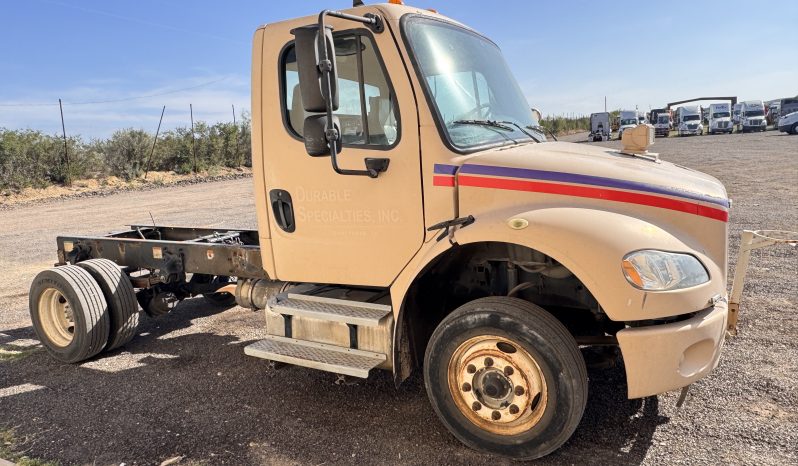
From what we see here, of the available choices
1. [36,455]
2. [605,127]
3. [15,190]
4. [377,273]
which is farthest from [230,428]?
[605,127]

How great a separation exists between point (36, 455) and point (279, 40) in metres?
3.06

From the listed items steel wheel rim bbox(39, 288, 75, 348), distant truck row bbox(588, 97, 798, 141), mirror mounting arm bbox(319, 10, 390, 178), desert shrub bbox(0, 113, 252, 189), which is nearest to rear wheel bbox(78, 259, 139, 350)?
steel wheel rim bbox(39, 288, 75, 348)

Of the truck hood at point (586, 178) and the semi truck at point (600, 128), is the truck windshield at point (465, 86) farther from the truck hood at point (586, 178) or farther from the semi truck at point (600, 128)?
the semi truck at point (600, 128)

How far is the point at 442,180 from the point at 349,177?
0.64 m

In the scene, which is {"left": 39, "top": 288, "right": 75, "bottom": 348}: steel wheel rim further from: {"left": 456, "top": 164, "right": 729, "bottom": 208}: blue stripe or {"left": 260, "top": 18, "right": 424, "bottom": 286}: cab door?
{"left": 456, "top": 164, "right": 729, "bottom": 208}: blue stripe

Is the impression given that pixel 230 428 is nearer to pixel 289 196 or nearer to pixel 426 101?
pixel 289 196

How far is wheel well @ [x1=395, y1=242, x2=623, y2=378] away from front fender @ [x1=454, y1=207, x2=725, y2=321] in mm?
356

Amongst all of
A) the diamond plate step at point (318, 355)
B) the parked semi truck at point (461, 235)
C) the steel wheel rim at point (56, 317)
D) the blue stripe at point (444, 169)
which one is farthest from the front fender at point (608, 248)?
the steel wheel rim at point (56, 317)

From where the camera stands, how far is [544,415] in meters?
3.09

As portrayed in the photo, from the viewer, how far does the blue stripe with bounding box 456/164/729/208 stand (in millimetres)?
3062

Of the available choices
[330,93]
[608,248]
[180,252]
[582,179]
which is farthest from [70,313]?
[608,248]

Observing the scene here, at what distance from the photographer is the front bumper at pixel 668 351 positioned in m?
2.83

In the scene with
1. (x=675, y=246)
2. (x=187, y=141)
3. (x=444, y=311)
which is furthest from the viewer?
(x=187, y=141)

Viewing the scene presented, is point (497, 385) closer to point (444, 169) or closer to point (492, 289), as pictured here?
point (492, 289)
